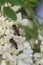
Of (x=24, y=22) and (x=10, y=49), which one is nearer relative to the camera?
(x=10, y=49)

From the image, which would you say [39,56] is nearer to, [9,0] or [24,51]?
[24,51]

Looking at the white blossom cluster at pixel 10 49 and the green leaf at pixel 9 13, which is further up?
the green leaf at pixel 9 13

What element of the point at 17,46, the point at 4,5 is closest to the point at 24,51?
the point at 17,46

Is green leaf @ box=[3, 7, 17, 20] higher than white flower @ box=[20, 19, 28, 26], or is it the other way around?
green leaf @ box=[3, 7, 17, 20]

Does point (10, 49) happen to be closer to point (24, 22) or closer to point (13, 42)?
point (13, 42)

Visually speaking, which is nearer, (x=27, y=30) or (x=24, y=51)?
(x=24, y=51)

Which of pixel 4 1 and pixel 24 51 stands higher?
pixel 4 1

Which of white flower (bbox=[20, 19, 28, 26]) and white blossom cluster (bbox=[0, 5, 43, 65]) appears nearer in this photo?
white blossom cluster (bbox=[0, 5, 43, 65])

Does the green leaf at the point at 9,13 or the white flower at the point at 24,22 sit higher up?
the green leaf at the point at 9,13

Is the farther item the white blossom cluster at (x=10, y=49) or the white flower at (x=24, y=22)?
the white flower at (x=24, y=22)

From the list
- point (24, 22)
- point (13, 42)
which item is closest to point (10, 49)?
point (13, 42)
